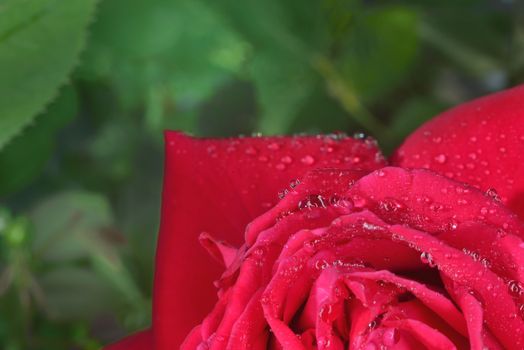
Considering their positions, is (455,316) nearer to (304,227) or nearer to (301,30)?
(304,227)

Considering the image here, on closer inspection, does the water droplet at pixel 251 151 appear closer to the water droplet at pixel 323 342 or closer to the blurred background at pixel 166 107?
the water droplet at pixel 323 342

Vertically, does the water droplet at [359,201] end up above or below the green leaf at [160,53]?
above

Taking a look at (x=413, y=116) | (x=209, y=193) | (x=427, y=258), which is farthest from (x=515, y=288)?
(x=413, y=116)

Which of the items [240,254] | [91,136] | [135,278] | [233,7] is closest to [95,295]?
[135,278]

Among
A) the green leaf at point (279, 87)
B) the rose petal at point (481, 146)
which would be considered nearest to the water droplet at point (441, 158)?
the rose petal at point (481, 146)

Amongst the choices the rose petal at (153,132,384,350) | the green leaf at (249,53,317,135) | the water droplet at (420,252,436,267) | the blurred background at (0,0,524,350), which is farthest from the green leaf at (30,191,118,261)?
A: the water droplet at (420,252,436,267)

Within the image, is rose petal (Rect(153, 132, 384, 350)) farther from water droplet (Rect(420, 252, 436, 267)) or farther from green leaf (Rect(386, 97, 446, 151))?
green leaf (Rect(386, 97, 446, 151))
